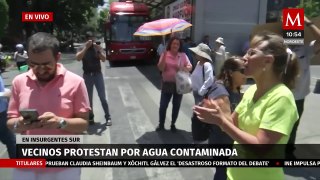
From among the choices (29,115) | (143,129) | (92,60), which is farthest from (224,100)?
(92,60)

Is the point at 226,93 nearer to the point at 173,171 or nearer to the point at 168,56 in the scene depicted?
the point at 173,171

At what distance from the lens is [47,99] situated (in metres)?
2.46

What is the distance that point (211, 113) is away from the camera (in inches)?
79.4

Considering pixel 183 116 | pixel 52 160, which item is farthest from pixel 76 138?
pixel 183 116

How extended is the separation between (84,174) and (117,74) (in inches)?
482

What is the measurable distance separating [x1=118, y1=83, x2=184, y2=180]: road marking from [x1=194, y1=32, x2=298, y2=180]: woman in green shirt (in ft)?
8.84

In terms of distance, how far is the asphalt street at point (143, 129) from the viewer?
4.79m

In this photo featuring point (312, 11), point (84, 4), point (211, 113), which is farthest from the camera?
point (312, 11)

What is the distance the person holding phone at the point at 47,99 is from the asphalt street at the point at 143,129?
7.49 ft

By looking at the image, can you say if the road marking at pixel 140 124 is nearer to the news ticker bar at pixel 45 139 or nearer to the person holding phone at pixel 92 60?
the person holding phone at pixel 92 60

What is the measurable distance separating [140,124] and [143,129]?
0.44 metres

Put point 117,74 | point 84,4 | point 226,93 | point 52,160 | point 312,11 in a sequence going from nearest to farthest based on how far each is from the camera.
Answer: point 52,160, point 226,93, point 117,74, point 84,4, point 312,11

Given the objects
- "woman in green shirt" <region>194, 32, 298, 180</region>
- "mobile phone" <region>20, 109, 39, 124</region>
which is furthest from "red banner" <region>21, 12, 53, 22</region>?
"woman in green shirt" <region>194, 32, 298, 180</region>

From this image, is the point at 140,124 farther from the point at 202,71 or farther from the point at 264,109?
the point at 264,109
